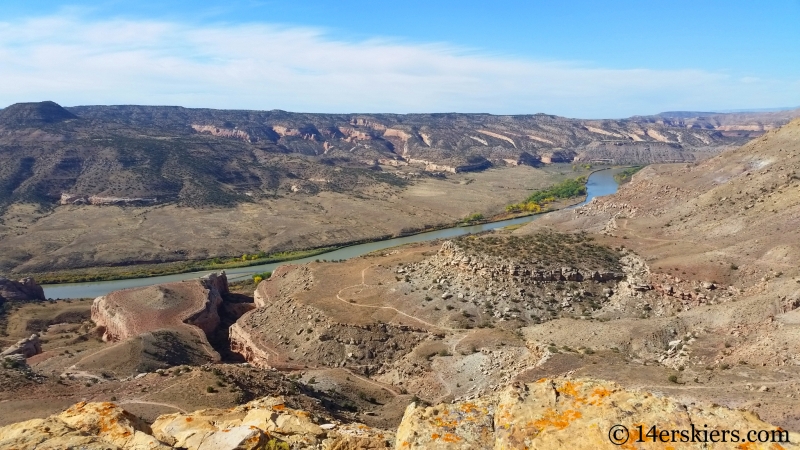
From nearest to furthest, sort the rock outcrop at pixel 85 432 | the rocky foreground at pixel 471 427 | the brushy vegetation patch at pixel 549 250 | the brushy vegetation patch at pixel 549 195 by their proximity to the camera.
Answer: the rocky foreground at pixel 471 427, the rock outcrop at pixel 85 432, the brushy vegetation patch at pixel 549 250, the brushy vegetation patch at pixel 549 195

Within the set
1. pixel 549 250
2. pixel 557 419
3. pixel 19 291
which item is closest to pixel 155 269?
pixel 19 291

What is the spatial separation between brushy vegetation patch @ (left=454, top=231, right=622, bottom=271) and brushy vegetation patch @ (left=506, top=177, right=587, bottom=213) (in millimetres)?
69810

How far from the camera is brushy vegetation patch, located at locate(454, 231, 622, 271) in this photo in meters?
41.5

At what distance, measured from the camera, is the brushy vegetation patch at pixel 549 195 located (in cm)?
11881

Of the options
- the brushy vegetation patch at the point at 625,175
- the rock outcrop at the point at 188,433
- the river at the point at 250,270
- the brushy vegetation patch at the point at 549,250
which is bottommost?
the river at the point at 250,270

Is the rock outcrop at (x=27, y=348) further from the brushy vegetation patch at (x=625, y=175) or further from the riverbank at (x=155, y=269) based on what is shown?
the brushy vegetation patch at (x=625, y=175)

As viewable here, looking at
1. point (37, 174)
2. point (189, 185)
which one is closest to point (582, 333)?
point (189, 185)

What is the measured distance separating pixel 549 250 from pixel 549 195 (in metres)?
90.9

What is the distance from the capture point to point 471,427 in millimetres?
10484

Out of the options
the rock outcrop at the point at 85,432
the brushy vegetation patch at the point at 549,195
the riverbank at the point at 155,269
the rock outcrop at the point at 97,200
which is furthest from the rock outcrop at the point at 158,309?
the brushy vegetation patch at the point at 549,195

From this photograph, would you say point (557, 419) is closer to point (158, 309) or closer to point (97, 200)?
point (158, 309)

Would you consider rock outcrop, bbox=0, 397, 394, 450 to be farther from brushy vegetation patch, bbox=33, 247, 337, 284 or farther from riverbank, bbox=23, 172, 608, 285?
brushy vegetation patch, bbox=33, 247, 337, 284

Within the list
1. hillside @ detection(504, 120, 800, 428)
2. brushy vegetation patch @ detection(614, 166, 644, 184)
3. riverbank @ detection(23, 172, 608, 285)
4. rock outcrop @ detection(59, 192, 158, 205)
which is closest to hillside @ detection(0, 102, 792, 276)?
rock outcrop @ detection(59, 192, 158, 205)

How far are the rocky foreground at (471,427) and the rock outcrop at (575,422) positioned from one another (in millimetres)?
18
